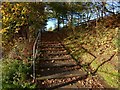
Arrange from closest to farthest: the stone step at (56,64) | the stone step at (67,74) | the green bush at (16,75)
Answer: the green bush at (16,75)
the stone step at (67,74)
the stone step at (56,64)

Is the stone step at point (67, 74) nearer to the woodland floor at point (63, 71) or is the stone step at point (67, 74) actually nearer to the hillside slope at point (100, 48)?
the woodland floor at point (63, 71)

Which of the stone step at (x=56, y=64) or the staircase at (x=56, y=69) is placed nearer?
the staircase at (x=56, y=69)

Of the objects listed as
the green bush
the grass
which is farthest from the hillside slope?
the green bush

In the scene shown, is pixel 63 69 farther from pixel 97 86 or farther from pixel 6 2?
pixel 6 2

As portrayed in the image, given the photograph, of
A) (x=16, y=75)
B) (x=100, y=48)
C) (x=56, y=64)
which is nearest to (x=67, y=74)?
(x=56, y=64)

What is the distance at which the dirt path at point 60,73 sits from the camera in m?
6.14

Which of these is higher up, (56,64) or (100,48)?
(100,48)

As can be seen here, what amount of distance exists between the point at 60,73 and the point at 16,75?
131 centimetres

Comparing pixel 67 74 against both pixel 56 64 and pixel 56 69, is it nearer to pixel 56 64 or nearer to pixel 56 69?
pixel 56 69

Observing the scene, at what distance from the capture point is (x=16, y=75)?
6625mm

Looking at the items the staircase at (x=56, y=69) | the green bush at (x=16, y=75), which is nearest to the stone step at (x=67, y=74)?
the staircase at (x=56, y=69)

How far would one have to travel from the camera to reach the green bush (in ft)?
19.4

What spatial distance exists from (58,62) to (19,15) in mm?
2484

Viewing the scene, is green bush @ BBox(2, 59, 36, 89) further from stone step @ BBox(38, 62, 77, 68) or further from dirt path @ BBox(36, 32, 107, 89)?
stone step @ BBox(38, 62, 77, 68)
